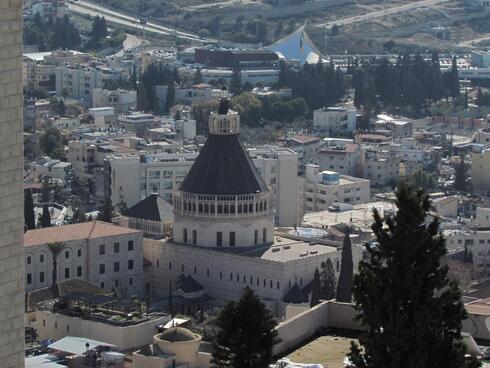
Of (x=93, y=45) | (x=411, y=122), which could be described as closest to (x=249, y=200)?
(x=411, y=122)

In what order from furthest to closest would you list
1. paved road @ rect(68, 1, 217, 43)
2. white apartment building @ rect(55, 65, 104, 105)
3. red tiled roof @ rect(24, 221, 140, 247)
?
paved road @ rect(68, 1, 217, 43)
white apartment building @ rect(55, 65, 104, 105)
red tiled roof @ rect(24, 221, 140, 247)

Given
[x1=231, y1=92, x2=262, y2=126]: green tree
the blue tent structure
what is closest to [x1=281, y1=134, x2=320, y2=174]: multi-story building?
[x1=231, y1=92, x2=262, y2=126]: green tree

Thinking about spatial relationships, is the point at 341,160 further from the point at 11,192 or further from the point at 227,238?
the point at 11,192

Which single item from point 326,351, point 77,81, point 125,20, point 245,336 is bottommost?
point 77,81

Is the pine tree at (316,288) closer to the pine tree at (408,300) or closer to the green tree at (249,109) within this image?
the pine tree at (408,300)

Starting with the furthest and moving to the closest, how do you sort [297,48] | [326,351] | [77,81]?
[297,48] < [77,81] < [326,351]

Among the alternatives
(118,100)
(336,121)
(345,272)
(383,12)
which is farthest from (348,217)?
(383,12)

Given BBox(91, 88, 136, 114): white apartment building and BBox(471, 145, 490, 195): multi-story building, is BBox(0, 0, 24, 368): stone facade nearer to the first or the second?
BBox(471, 145, 490, 195): multi-story building
